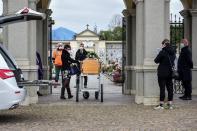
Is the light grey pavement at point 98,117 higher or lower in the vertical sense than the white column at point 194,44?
lower

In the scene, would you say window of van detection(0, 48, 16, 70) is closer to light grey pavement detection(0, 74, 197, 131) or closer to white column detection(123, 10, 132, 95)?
light grey pavement detection(0, 74, 197, 131)

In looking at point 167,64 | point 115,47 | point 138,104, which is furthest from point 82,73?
point 115,47

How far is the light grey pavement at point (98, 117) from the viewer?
11719 mm

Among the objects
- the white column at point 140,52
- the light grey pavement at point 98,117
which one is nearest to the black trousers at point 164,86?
the light grey pavement at point 98,117

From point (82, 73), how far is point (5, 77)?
606 cm

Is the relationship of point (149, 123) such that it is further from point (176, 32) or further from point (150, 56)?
point (176, 32)

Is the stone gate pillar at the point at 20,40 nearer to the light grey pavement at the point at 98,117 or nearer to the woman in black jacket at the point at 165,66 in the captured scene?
the light grey pavement at the point at 98,117

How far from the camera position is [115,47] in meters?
55.5

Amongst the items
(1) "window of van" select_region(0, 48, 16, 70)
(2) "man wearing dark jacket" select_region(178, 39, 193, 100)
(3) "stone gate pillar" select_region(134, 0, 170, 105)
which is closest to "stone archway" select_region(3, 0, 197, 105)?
(3) "stone gate pillar" select_region(134, 0, 170, 105)

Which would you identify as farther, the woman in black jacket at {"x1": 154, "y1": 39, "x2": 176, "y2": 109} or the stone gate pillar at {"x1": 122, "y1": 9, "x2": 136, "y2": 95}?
the stone gate pillar at {"x1": 122, "y1": 9, "x2": 136, "y2": 95}

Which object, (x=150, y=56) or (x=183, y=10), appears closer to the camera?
(x=150, y=56)

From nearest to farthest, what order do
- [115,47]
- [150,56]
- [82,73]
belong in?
[150,56], [82,73], [115,47]

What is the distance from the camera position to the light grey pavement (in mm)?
11719

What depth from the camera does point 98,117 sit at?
44.3 ft
